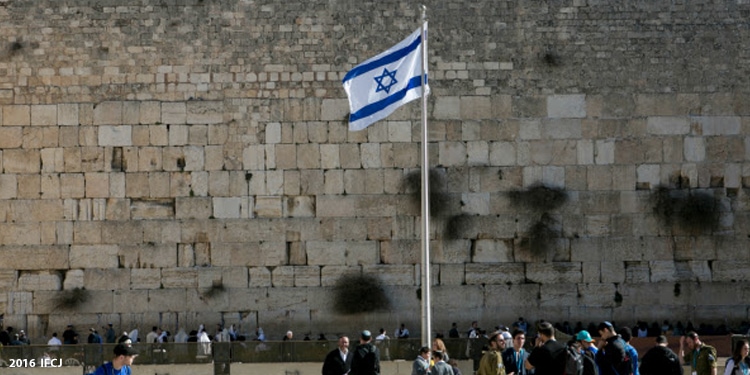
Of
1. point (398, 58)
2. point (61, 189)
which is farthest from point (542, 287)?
point (61, 189)

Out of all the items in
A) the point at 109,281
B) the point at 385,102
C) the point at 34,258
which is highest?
the point at 385,102

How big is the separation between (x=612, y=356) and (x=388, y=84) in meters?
4.60

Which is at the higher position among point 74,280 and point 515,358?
point 74,280

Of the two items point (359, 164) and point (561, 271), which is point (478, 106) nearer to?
point (359, 164)

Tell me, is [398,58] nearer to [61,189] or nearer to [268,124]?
[268,124]

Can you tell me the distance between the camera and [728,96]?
20.0 metres

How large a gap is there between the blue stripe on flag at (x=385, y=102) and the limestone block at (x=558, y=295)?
18.9 feet

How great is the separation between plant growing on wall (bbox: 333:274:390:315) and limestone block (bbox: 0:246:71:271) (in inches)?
159

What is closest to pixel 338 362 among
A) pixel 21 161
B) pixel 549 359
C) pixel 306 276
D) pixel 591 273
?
pixel 549 359

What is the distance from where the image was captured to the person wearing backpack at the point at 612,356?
38.6ft

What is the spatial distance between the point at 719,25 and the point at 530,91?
9.83 feet

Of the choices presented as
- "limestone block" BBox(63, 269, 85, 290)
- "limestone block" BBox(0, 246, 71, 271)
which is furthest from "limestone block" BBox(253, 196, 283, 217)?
"limestone block" BBox(0, 246, 71, 271)

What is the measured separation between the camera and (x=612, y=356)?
1177 centimetres

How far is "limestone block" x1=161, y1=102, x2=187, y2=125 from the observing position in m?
20.0
